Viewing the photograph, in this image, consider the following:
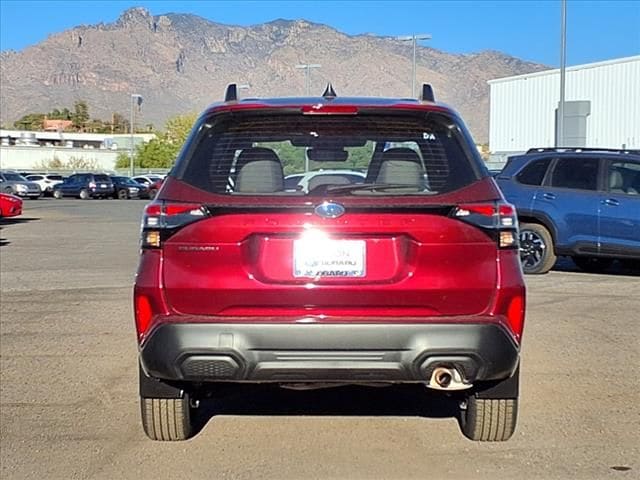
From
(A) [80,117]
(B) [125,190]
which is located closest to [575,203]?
(B) [125,190]

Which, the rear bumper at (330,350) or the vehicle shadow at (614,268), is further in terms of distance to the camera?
the vehicle shadow at (614,268)

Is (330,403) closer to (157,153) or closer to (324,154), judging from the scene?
Result: (324,154)

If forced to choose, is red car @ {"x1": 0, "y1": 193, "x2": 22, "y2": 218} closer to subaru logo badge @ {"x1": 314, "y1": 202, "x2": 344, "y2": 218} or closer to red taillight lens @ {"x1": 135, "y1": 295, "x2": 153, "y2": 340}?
red taillight lens @ {"x1": 135, "y1": 295, "x2": 153, "y2": 340}

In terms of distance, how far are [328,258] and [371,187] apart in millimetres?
448

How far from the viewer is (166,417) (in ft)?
17.5

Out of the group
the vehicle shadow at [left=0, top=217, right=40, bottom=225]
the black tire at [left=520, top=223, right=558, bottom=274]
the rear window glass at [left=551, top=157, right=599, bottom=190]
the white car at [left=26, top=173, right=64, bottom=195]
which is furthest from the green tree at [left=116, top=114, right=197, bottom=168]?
the rear window glass at [left=551, top=157, right=599, bottom=190]

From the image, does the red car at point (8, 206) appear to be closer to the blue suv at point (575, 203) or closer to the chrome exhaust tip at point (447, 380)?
the blue suv at point (575, 203)

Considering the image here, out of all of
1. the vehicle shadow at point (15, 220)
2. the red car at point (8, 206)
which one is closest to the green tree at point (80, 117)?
the vehicle shadow at point (15, 220)

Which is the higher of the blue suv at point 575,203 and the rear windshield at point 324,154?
the rear windshield at point 324,154

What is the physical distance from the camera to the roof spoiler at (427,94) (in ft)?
17.8

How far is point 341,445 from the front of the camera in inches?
217

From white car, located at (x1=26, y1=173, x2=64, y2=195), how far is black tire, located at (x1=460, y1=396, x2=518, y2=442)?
5497 cm

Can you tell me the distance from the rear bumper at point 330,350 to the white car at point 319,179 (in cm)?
74

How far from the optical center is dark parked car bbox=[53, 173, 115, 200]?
185 ft
